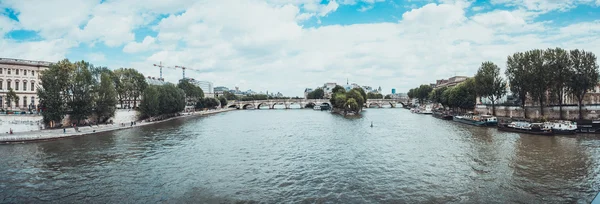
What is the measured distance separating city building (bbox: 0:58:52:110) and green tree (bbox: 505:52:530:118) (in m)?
78.3

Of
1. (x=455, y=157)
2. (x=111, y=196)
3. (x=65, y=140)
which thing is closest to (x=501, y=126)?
(x=455, y=157)

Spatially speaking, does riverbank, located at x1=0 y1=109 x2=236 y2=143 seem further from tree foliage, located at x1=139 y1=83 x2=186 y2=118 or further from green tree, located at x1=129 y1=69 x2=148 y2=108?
green tree, located at x1=129 y1=69 x2=148 y2=108

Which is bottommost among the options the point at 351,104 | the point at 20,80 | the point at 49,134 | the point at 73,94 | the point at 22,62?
the point at 49,134

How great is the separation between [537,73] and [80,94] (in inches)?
2604

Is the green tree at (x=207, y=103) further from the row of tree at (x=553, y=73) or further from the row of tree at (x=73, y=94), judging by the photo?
the row of tree at (x=553, y=73)

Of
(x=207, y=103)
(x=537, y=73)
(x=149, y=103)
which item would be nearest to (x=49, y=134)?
(x=149, y=103)

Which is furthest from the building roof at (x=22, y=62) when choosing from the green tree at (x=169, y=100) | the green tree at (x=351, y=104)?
the green tree at (x=351, y=104)

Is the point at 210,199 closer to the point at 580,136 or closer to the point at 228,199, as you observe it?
the point at 228,199

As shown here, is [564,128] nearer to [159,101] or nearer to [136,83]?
[159,101]

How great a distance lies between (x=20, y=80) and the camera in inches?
2327

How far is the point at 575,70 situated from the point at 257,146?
4424 cm

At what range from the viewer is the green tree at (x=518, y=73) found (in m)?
48.4

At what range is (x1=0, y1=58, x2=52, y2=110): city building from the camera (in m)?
57.0

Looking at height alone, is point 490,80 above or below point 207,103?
above
